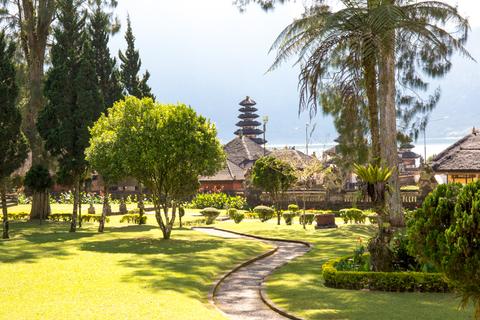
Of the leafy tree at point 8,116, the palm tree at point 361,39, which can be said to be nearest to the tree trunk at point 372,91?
the palm tree at point 361,39

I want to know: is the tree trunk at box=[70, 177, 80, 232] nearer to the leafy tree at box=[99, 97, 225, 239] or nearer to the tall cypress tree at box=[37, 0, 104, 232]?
the tall cypress tree at box=[37, 0, 104, 232]

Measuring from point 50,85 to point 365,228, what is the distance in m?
22.1

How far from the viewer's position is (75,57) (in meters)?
35.4

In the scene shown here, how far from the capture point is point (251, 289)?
16375mm

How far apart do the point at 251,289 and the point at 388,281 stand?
13.3 ft

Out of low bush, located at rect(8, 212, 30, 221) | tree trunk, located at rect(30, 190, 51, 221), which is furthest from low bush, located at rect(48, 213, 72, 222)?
low bush, located at rect(8, 212, 30, 221)

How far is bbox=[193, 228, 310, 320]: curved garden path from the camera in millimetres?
13298

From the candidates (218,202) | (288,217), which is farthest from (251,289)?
(218,202)

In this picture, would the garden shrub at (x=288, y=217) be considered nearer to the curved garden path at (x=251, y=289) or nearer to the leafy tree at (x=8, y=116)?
the curved garden path at (x=251, y=289)

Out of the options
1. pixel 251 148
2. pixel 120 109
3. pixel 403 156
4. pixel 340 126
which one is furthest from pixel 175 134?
pixel 403 156

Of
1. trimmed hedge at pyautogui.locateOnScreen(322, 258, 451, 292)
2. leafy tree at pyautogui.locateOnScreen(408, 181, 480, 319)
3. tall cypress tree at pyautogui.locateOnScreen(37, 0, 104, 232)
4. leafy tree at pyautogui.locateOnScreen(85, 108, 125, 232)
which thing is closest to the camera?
leafy tree at pyautogui.locateOnScreen(408, 181, 480, 319)

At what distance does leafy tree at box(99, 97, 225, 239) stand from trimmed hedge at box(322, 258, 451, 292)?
12.3m

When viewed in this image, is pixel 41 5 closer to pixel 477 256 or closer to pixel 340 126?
pixel 340 126

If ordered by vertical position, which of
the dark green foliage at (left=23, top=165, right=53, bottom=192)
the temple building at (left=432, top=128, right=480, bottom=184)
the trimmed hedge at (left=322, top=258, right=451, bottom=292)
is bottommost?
the trimmed hedge at (left=322, top=258, right=451, bottom=292)
